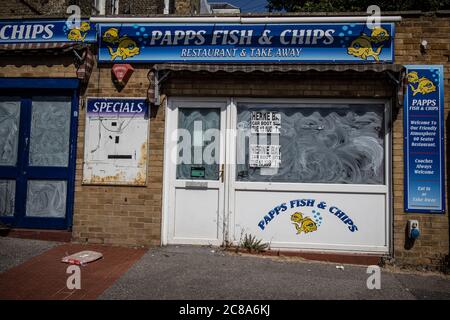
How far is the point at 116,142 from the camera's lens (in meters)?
5.36

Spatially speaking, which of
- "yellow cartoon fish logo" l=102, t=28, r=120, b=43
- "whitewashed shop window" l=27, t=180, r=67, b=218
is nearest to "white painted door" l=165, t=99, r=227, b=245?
"yellow cartoon fish logo" l=102, t=28, r=120, b=43

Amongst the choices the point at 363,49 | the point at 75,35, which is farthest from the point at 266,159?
the point at 75,35

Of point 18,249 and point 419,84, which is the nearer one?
point 18,249

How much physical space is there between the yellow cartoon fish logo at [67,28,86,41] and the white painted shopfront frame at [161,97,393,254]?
173 cm

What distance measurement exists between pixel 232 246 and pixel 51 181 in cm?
303

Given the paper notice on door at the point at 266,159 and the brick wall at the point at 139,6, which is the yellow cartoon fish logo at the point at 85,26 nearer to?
the paper notice on door at the point at 266,159

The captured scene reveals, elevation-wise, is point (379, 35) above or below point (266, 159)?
above

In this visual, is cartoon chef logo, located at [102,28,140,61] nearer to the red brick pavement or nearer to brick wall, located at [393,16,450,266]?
the red brick pavement

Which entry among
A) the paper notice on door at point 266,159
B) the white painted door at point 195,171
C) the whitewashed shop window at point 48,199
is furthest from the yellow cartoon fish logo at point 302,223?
the whitewashed shop window at point 48,199

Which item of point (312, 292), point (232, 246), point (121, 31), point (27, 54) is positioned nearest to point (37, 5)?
point (27, 54)

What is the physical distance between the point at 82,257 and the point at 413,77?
208 inches

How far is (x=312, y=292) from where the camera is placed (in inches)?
149

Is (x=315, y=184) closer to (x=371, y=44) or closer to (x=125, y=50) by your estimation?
(x=371, y=44)

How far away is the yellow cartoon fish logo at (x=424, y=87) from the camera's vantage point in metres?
5.02
